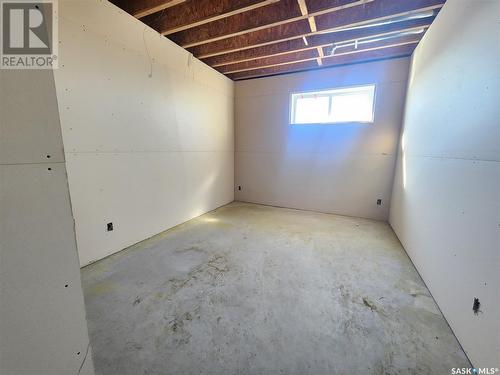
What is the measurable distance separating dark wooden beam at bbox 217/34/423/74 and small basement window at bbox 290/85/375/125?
64cm

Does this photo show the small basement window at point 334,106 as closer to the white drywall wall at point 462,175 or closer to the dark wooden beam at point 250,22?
the white drywall wall at point 462,175

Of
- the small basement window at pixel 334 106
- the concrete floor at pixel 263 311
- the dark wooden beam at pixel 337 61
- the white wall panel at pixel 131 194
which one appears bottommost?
the concrete floor at pixel 263 311

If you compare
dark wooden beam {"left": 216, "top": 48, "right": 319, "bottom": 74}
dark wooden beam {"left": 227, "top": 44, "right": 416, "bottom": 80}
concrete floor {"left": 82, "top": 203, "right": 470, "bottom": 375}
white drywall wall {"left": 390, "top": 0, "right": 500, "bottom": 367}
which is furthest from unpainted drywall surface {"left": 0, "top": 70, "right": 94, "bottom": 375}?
dark wooden beam {"left": 227, "top": 44, "right": 416, "bottom": 80}

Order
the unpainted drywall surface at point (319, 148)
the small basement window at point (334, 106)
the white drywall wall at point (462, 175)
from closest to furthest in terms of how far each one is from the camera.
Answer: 1. the white drywall wall at point (462, 175)
2. the unpainted drywall surface at point (319, 148)
3. the small basement window at point (334, 106)

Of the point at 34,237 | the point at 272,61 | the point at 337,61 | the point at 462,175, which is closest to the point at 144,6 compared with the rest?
the point at 272,61

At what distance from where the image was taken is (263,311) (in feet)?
5.38

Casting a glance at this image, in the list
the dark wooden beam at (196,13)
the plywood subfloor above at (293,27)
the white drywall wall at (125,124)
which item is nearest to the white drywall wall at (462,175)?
the plywood subfloor above at (293,27)

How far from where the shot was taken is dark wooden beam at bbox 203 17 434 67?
253 cm

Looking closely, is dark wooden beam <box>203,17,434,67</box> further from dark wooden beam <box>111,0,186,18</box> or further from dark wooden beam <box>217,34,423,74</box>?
dark wooden beam <box>111,0,186,18</box>

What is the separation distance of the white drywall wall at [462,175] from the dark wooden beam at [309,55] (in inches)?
18.9

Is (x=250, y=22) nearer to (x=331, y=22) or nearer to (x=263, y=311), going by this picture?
(x=331, y=22)

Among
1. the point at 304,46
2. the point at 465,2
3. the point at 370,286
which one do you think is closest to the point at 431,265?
the point at 370,286

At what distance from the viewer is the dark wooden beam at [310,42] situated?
2.53 metres

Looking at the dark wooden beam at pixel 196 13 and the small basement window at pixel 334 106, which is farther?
the small basement window at pixel 334 106
